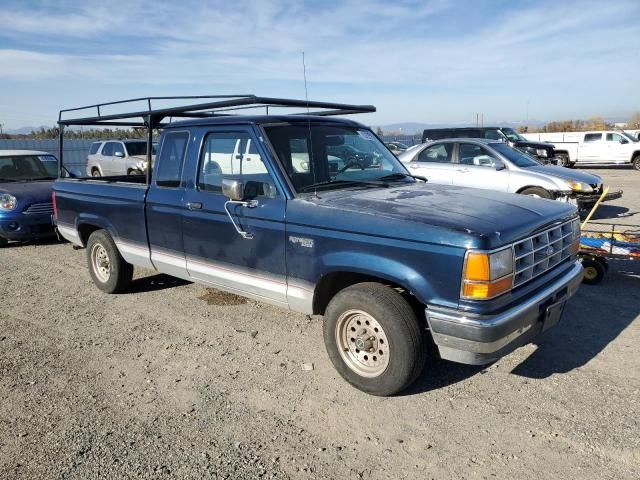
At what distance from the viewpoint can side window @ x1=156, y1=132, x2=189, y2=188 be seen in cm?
471

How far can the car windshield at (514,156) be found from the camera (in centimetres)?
990

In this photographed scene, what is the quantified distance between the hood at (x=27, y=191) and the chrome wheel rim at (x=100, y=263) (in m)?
3.47

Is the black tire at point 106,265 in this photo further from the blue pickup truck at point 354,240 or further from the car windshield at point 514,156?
the car windshield at point 514,156

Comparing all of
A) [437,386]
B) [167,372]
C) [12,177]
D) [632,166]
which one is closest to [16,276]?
[12,177]

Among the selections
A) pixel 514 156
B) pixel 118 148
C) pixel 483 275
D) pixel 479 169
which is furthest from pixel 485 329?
pixel 118 148

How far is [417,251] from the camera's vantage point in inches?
124

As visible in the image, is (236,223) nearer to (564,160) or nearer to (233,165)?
(233,165)

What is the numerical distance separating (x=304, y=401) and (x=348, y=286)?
0.88 m

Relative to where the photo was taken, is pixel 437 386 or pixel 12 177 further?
pixel 12 177

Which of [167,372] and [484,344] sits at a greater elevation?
[484,344]

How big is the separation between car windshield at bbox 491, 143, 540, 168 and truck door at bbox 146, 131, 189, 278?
7244 mm

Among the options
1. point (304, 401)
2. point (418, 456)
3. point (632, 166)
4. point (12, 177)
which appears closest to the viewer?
point (418, 456)

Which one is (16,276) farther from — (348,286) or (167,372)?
(348,286)

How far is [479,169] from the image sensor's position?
9.98 meters
